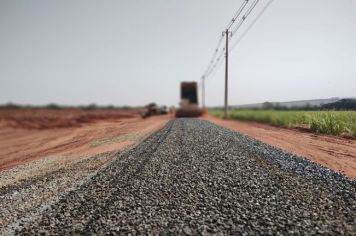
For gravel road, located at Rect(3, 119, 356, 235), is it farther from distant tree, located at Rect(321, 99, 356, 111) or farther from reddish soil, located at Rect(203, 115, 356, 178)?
distant tree, located at Rect(321, 99, 356, 111)

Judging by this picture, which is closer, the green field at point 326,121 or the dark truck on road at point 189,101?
the green field at point 326,121

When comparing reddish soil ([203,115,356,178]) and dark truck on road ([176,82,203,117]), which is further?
dark truck on road ([176,82,203,117])

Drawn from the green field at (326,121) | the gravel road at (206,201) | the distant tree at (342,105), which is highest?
the distant tree at (342,105)

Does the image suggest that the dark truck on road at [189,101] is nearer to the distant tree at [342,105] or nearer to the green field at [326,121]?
the green field at [326,121]

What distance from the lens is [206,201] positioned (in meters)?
6.64

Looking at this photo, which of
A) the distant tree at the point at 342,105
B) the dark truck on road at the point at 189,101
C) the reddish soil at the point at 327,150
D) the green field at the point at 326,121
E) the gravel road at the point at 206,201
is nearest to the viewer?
the gravel road at the point at 206,201

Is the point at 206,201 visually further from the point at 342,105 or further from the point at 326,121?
the point at 326,121

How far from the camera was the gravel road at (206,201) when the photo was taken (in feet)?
18.0

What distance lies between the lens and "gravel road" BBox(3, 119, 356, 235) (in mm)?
5488

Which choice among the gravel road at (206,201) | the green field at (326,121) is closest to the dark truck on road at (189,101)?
the green field at (326,121)

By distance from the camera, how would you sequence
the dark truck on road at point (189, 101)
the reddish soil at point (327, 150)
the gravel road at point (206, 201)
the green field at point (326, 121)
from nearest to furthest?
the gravel road at point (206, 201)
the reddish soil at point (327, 150)
the green field at point (326, 121)
the dark truck on road at point (189, 101)

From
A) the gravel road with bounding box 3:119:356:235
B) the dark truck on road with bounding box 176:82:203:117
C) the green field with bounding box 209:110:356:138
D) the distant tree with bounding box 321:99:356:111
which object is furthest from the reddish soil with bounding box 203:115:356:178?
the dark truck on road with bounding box 176:82:203:117

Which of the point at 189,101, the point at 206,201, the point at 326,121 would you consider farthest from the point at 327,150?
the point at 189,101

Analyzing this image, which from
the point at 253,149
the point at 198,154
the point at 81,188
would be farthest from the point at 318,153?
the point at 81,188
